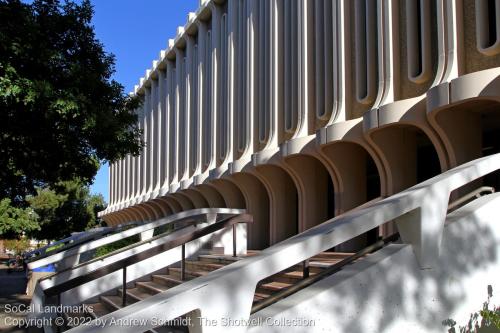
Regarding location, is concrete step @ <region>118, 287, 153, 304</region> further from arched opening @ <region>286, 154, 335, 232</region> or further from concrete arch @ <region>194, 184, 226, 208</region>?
concrete arch @ <region>194, 184, 226, 208</region>

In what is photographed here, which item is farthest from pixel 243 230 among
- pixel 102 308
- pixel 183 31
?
pixel 183 31

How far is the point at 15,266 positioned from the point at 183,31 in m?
22.0

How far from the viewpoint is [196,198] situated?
24703mm

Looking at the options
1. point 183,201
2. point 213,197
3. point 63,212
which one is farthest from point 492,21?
point 63,212

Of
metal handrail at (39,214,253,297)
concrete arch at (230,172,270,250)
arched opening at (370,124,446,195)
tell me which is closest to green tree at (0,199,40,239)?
concrete arch at (230,172,270,250)

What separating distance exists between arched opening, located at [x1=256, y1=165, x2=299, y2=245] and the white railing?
460 inches

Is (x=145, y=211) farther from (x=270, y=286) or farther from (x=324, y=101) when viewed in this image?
(x=270, y=286)

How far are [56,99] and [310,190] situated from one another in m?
8.00

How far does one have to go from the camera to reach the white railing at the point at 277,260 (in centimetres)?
382

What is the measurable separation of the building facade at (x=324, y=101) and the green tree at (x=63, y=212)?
2719cm

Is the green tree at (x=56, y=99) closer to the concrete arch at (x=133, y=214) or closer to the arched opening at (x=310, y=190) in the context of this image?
the arched opening at (x=310, y=190)

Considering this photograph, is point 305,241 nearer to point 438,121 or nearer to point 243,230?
point 438,121

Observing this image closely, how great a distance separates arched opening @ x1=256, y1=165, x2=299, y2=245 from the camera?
675 inches

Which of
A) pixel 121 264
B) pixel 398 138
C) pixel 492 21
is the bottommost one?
pixel 121 264
